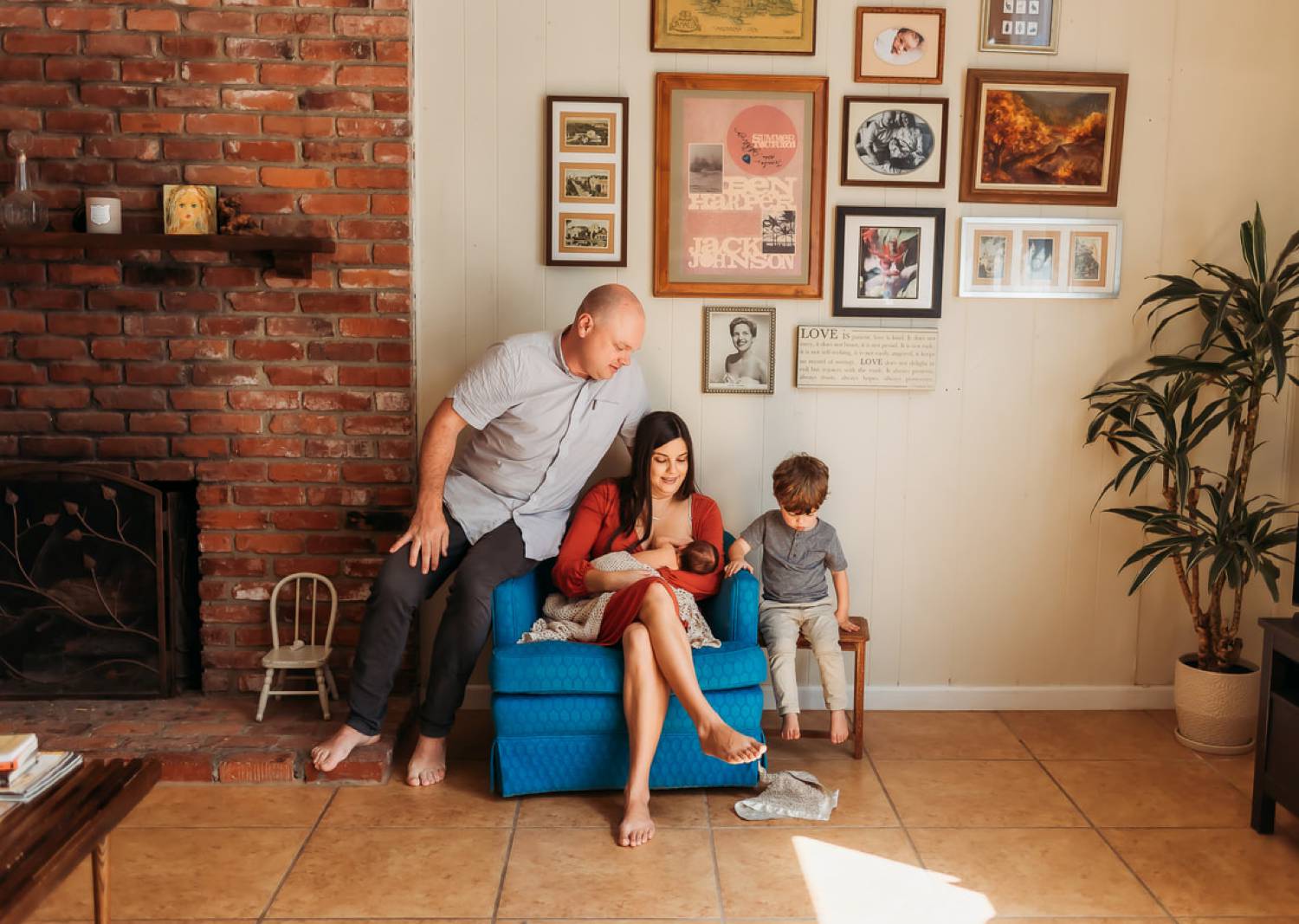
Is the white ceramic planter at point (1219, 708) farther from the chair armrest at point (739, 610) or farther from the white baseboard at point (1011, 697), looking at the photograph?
the chair armrest at point (739, 610)

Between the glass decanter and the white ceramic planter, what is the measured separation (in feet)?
11.8

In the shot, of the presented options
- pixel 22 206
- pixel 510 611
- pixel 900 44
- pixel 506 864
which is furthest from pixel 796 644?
pixel 22 206

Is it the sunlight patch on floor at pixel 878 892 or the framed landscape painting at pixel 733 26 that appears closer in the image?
the sunlight patch on floor at pixel 878 892

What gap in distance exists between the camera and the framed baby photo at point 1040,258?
133 inches

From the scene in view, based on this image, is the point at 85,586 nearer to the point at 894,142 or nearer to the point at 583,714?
the point at 583,714

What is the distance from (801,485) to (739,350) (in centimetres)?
55

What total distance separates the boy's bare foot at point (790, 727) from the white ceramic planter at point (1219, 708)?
124 cm

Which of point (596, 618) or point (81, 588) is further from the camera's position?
point (81, 588)

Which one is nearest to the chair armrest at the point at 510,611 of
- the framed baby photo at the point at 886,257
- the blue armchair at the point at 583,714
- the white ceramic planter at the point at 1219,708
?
the blue armchair at the point at 583,714

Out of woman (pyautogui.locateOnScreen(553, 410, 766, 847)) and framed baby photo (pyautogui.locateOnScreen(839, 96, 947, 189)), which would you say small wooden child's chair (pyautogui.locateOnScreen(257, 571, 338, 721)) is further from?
framed baby photo (pyautogui.locateOnScreen(839, 96, 947, 189))

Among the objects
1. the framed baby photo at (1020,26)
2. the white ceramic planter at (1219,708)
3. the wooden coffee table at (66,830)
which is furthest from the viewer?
the framed baby photo at (1020,26)

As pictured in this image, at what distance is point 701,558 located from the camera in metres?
3.05

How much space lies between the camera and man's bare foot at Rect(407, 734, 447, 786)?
2918mm

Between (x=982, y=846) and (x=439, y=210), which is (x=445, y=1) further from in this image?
(x=982, y=846)
